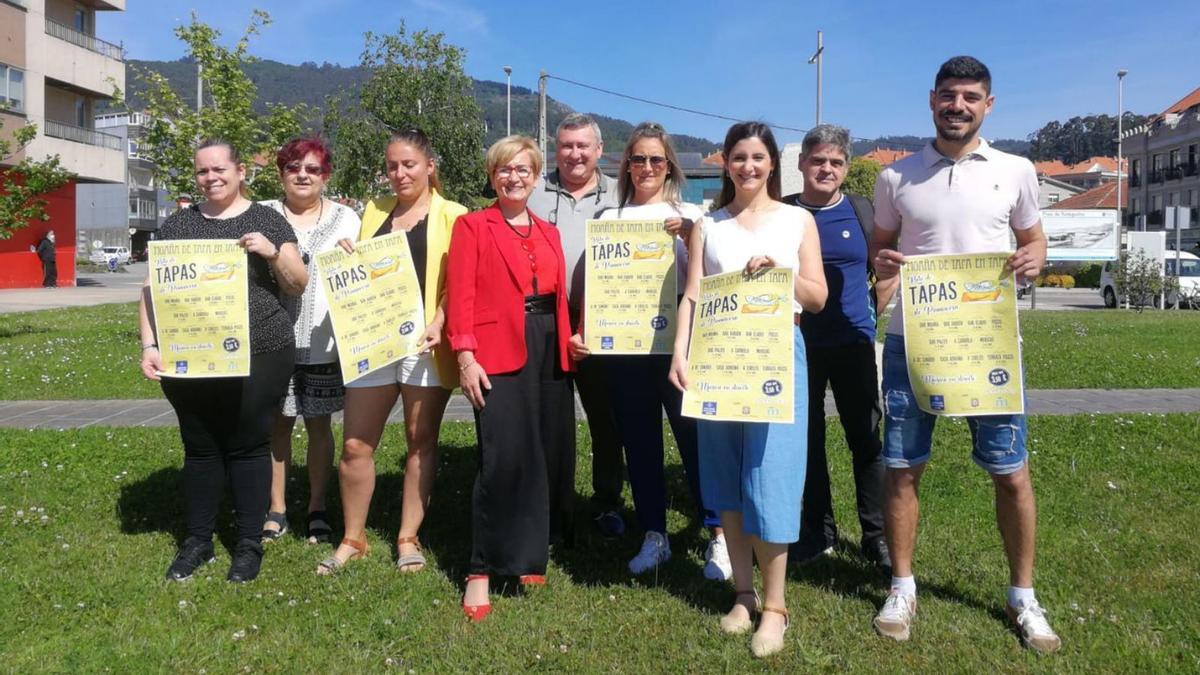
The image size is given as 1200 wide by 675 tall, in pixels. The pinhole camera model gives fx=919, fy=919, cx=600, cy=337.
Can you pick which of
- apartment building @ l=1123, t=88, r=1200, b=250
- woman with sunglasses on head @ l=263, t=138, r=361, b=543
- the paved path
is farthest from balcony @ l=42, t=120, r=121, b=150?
apartment building @ l=1123, t=88, r=1200, b=250

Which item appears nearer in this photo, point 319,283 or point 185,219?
point 185,219

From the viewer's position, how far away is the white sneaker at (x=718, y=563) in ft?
14.7

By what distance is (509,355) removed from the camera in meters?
4.13

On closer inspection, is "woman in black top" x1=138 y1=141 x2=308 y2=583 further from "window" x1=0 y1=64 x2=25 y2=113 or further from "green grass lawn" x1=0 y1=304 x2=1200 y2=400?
"window" x1=0 y1=64 x2=25 y2=113

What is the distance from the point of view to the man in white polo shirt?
3.65 meters

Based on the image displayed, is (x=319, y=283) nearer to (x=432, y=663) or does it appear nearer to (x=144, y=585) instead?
(x=144, y=585)

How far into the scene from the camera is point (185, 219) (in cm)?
441

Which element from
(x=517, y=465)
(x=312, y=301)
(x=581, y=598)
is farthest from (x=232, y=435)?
(x=581, y=598)

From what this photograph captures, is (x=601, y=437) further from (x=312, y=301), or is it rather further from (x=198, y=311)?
(x=198, y=311)

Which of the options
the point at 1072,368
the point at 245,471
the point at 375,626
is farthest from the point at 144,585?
the point at 1072,368

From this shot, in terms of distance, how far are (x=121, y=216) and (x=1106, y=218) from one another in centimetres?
8199

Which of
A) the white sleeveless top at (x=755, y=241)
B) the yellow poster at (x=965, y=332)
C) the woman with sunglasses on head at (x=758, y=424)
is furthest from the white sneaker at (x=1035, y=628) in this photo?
the white sleeveless top at (x=755, y=241)

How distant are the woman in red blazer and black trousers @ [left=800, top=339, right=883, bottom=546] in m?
1.30

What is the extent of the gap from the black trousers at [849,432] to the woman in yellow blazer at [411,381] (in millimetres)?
1830
